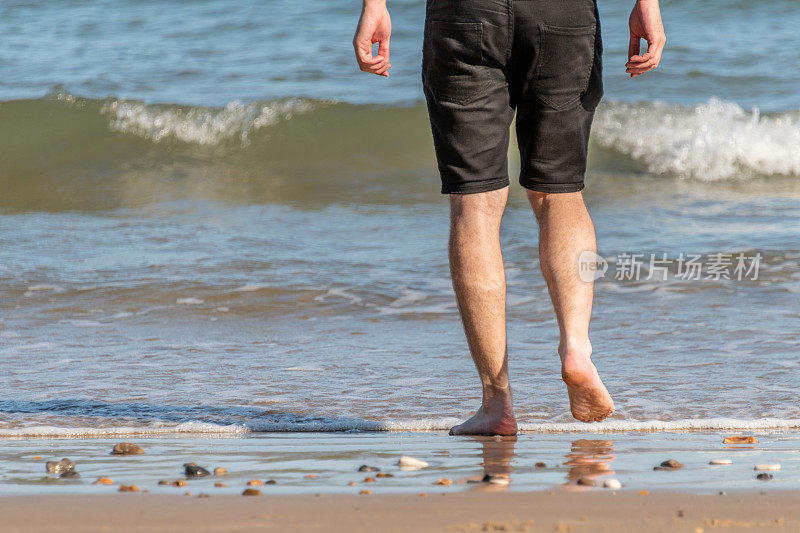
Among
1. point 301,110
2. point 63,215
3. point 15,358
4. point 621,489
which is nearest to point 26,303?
point 15,358

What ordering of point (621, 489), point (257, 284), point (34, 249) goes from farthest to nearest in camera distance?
point (34, 249) < point (257, 284) < point (621, 489)

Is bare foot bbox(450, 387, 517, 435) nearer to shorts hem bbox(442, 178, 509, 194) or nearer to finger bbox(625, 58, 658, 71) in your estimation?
shorts hem bbox(442, 178, 509, 194)

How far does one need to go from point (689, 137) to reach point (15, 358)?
6.68 meters

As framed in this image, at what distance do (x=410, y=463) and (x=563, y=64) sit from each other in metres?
1.07

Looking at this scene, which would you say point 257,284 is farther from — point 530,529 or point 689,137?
point 689,137

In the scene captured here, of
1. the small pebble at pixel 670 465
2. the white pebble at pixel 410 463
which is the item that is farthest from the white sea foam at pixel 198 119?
the small pebble at pixel 670 465

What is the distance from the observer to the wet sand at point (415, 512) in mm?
1408

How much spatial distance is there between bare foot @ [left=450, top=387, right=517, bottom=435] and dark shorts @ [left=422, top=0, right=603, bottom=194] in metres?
0.54

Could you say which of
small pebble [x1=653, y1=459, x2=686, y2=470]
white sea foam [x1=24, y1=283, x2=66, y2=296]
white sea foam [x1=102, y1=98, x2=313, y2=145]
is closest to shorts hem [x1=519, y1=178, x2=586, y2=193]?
small pebble [x1=653, y1=459, x2=686, y2=470]

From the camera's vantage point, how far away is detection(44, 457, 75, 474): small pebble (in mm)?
1918

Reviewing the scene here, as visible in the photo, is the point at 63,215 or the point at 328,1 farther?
the point at 328,1

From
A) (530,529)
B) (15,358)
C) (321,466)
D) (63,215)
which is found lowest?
(63,215)

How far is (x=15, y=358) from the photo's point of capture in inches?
137

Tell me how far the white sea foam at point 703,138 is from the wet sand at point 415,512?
6.75 metres
